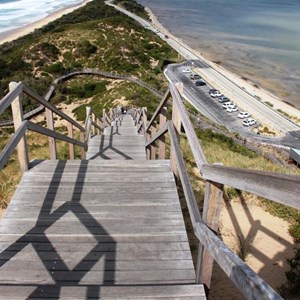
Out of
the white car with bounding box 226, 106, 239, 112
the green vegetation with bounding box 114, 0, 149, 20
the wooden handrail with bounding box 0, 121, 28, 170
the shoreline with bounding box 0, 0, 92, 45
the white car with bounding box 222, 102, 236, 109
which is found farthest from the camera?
the green vegetation with bounding box 114, 0, 149, 20

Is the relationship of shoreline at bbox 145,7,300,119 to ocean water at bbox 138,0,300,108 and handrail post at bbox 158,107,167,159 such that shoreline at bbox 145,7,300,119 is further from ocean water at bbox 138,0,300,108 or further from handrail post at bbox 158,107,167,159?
handrail post at bbox 158,107,167,159

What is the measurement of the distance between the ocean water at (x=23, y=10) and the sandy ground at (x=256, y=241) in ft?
Answer: 207

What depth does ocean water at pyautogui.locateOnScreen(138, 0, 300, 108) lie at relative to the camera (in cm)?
4834

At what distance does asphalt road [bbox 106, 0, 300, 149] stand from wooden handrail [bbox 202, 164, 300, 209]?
103 feet

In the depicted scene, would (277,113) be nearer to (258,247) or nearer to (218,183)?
(258,247)

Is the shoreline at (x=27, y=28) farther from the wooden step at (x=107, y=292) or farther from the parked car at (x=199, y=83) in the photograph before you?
the wooden step at (x=107, y=292)

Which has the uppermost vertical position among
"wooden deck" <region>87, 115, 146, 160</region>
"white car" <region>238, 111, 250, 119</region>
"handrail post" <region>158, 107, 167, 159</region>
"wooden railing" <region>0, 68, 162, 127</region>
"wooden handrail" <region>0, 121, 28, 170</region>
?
"wooden handrail" <region>0, 121, 28, 170</region>

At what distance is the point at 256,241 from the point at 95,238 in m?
2.32

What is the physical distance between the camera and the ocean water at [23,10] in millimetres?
65162

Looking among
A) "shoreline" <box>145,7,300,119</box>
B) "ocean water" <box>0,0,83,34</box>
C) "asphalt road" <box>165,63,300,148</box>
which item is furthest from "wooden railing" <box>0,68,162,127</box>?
"ocean water" <box>0,0,83,34</box>

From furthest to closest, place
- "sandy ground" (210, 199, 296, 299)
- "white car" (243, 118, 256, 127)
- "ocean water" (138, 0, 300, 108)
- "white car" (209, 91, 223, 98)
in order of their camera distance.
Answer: "ocean water" (138, 0, 300, 108)
"white car" (209, 91, 223, 98)
"white car" (243, 118, 256, 127)
"sandy ground" (210, 199, 296, 299)

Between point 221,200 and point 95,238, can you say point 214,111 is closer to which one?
point 95,238

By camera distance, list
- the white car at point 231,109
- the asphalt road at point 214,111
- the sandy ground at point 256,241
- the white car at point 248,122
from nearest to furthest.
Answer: the sandy ground at point 256,241 → the asphalt road at point 214,111 → the white car at point 248,122 → the white car at point 231,109

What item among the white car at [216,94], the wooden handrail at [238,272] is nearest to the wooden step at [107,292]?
the wooden handrail at [238,272]
